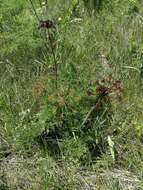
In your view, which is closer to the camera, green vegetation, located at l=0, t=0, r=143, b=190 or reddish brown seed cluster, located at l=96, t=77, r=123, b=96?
green vegetation, located at l=0, t=0, r=143, b=190

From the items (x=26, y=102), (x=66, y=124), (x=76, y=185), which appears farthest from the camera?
(x=26, y=102)

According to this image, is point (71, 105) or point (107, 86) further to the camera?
point (107, 86)

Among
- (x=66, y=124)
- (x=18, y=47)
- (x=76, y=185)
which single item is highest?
(x=18, y=47)

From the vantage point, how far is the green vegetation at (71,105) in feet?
8.92

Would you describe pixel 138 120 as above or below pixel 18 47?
below

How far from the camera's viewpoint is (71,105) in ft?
9.60

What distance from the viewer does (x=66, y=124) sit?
2936 mm

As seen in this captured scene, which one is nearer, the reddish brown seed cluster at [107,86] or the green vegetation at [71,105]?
the green vegetation at [71,105]

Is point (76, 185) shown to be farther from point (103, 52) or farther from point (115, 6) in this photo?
point (115, 6)

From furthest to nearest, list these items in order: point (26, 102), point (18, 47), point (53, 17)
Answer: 1. point (53, 17)
2. point (18, 47)
3. point (26, 102)

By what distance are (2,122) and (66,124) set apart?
1.41 ft

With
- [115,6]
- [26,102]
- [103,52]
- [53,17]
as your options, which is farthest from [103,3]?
[26,102]

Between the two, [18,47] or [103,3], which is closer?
[18,47]

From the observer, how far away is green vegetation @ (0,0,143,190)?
2.72 m
